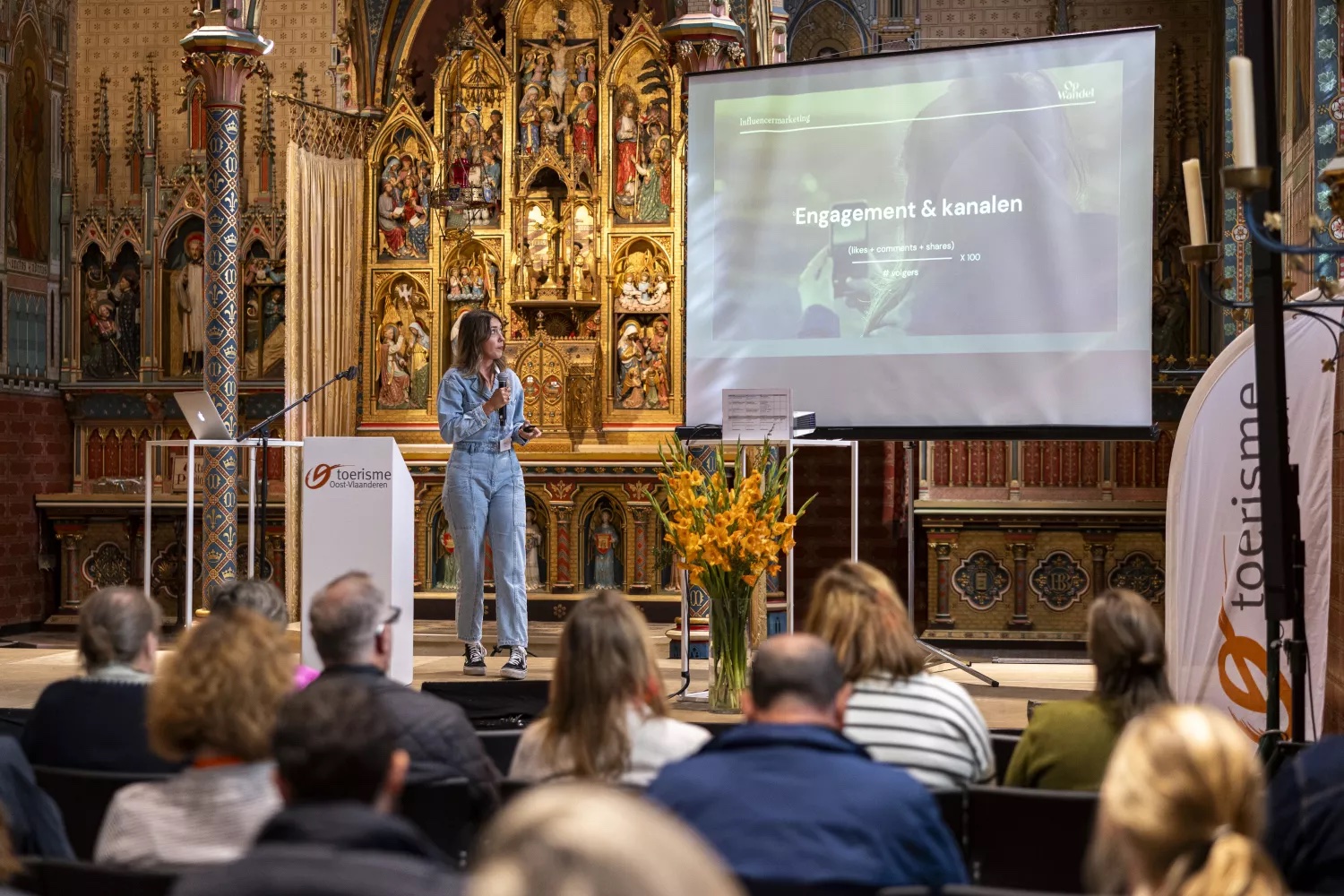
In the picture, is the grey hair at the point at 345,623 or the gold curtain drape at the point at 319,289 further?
the gold curtain drape at the point at 319,289

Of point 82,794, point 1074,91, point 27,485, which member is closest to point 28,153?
point 27,485

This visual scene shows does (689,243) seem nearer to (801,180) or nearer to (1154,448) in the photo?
(801,180)

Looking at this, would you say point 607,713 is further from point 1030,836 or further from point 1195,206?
point 1195,206

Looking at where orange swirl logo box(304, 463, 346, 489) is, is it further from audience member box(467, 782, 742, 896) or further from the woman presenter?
audience member box(467, 782, 742, 896)

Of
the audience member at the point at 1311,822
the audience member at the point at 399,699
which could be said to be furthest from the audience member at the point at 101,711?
the audience member at the point at 1311,822

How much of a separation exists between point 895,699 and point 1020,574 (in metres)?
7.38

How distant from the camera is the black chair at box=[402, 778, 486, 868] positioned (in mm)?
2863

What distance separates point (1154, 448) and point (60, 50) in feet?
27.1

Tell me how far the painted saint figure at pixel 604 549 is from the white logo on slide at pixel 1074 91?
16.5 feet

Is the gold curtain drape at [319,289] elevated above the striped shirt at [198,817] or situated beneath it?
elevated above

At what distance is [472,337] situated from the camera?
6996mm

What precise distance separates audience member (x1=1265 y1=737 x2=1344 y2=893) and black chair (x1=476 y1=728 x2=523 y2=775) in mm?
1642

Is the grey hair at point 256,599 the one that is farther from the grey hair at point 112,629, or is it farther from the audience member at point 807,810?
the audience member at point 807,810

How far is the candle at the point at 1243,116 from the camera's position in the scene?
10.9 ft
